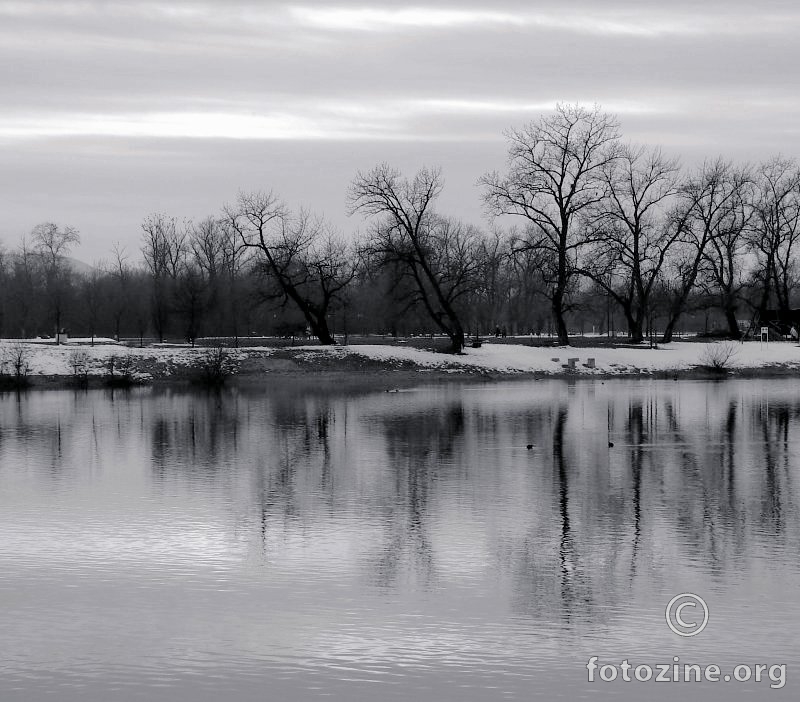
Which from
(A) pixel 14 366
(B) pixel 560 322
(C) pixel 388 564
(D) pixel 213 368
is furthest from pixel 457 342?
(C) pixel 388 564

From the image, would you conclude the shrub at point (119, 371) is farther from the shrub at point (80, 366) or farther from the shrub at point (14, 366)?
the shrub at point (14, 366)

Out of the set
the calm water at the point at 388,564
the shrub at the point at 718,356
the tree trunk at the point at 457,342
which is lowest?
the calm water at the point at 388,564

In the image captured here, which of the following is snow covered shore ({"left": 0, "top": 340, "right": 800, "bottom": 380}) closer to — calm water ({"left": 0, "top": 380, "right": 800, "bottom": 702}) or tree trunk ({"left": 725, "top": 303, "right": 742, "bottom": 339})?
tree trunk ({"left": 725, "top": 303, "right": 742, "bottom": 339})

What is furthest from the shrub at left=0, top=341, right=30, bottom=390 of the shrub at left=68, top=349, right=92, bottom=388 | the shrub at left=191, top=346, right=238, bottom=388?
the shrub at left=191, top=346, right=238, bottom=388

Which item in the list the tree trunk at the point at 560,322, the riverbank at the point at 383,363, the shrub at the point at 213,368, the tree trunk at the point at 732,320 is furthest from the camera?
the tree trunk at the point at 732,320

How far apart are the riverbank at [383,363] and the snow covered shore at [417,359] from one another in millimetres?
56

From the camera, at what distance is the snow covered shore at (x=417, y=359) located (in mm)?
58531

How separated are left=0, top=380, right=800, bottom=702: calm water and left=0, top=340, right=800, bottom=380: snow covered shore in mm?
30434

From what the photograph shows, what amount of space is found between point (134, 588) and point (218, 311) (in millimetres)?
76834

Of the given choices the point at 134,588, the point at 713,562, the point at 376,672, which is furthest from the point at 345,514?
the point at 376,672

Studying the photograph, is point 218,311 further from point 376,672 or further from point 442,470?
point 376,672

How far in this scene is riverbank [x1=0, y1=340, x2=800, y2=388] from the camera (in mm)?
57344

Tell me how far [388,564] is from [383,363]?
4762cm

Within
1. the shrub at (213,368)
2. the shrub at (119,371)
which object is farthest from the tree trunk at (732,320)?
the shrub at (119,371)
